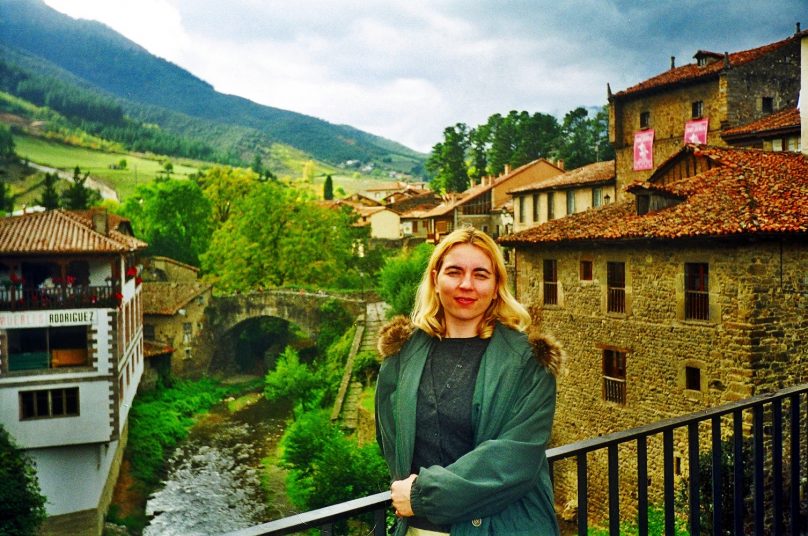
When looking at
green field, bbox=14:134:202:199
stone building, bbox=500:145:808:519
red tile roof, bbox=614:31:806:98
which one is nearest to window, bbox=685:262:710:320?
stone building, bbox=500:145:808:519

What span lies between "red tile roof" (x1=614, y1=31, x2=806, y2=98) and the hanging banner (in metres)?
0.99

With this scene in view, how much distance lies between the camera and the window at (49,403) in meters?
12.5

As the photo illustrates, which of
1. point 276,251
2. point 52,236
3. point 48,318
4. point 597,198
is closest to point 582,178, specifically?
point 597,198

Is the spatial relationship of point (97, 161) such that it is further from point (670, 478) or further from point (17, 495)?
point (670, 478)

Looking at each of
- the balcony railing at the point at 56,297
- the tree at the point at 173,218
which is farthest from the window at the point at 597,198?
the tree at the point at 173,218

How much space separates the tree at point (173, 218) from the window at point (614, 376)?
20017 mm

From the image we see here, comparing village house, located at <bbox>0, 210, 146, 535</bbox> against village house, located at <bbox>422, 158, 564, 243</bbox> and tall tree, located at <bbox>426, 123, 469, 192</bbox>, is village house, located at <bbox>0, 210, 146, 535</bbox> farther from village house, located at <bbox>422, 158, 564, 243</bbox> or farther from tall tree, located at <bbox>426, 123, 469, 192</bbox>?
tall tree, located at <bbox>426, 123, 469, 192</bbox>

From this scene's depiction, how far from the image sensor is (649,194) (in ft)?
35.2

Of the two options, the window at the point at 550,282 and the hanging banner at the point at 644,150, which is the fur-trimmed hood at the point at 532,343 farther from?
the hanging banner at the point at 644,150

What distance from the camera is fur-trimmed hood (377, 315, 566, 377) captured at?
1.47 m

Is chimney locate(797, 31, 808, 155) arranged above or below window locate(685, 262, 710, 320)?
above

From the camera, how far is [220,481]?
16250mm

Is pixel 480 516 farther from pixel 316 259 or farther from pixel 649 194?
pixel 316 259

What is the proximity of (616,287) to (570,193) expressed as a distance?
5.65 metres
